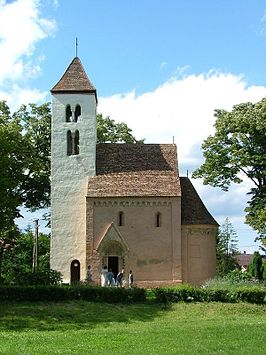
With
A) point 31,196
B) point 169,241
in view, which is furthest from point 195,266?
point 31,196

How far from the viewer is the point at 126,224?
4728 centimetres

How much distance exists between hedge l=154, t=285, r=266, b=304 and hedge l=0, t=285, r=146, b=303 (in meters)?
1.45

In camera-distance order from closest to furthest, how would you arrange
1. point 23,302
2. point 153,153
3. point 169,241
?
point 23,302, point 169,241, point 153,153

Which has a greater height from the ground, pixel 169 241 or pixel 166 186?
pixel 166 186

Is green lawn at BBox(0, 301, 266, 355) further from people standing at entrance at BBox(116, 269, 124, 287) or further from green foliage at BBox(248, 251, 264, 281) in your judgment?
green foliage at BBox(248, 251, 264, 281)

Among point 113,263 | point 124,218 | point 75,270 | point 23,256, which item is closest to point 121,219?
point 124,218

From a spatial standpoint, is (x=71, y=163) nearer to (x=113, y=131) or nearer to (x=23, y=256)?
(x=113, y=131)

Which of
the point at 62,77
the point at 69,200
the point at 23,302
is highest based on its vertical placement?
the point at 62,77

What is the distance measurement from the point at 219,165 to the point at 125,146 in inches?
313

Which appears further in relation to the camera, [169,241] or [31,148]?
[31,148]

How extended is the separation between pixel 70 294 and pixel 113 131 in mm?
25965

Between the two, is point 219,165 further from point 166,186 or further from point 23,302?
point 23,302

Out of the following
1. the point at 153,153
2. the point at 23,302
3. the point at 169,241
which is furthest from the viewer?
the point at 153,153

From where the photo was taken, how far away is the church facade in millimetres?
46781
